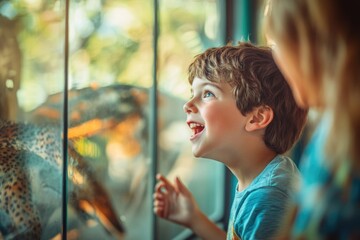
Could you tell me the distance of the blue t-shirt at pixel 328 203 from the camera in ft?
2.11

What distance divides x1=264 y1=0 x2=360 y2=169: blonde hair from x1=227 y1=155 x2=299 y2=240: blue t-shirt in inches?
18.2

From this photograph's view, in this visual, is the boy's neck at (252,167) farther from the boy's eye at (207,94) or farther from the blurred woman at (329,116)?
the blurred woman at (329,116)

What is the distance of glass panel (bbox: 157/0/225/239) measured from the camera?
8.69ft

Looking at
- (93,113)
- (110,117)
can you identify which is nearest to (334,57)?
(93,113)

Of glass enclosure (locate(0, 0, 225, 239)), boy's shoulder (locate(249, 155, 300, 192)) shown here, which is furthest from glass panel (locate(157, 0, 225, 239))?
boy's shoulder (locate(249, 155, 300, 192))

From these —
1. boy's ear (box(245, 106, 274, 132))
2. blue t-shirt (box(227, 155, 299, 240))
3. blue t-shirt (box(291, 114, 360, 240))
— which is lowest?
blue t-shirt (box(227, 155, 299, 240))

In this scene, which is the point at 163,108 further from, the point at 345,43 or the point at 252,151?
the point at 345,43

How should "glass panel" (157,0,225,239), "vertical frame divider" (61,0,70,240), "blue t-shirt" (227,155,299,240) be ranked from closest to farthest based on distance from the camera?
"blue t-shirt" (227,155,299,240) → "vertical frame divider" (61,0,70,240) → "glass panel" (157,0,225,239)

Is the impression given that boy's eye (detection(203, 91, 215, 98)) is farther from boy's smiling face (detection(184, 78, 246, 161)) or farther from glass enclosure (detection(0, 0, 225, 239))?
glass enclosure (detection(0, 0, 225, 239))

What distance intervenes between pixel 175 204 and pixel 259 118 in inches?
13.5

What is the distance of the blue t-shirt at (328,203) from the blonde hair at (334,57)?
15 millimetres

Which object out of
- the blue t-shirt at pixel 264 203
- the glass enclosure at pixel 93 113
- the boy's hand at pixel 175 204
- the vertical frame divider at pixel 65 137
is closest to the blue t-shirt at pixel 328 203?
the blue t-shirt at pixel 264 203

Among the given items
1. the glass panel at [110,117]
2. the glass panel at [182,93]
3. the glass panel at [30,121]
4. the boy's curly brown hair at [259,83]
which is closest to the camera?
the boy's curly brown hair at [259,83]

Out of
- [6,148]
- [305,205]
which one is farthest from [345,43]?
[6,148]
